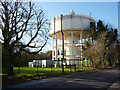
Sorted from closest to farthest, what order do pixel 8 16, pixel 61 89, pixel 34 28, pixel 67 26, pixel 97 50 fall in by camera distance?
1. pixel 61 89
2. pixel 8 16
3. pixel 34 28
4. pixel 97 50
5. pixel 67 26

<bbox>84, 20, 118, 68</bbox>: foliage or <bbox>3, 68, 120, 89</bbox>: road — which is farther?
<bbox>84, 20, 118, 68</bbox>: foliage

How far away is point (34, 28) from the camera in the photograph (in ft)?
52.4

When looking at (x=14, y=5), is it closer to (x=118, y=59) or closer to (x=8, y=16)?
(x=8, y=16)

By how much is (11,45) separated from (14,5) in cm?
404

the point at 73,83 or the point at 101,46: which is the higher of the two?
the point at 101,46

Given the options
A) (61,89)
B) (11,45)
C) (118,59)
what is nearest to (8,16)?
(11,45)

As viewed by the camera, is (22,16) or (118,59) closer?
(22,16)

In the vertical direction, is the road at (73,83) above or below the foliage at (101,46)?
below

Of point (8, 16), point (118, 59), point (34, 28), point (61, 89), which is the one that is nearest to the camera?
point (61, 89)

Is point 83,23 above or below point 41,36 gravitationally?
above

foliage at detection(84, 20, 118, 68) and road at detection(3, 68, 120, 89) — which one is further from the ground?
foliage at detection(84, 20, 118, 68)

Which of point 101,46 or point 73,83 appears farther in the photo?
point 101,46

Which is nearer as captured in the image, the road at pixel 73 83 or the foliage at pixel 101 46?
the road at pixel 73 83

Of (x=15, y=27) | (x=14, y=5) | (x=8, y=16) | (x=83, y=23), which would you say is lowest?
(x=15, y=27)
